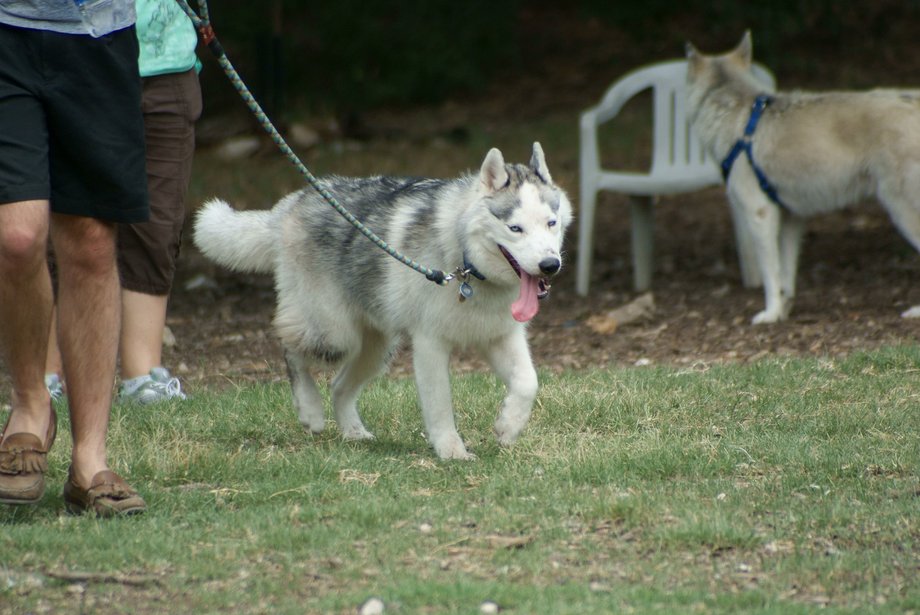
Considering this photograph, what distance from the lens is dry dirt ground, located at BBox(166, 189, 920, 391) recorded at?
6.84 metres

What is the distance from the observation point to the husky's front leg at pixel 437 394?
4578 millimetres

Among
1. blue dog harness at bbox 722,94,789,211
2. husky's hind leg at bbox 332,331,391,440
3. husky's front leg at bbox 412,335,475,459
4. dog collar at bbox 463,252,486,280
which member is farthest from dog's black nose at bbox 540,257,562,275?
blue dog harness at bbox 722,94,789,211

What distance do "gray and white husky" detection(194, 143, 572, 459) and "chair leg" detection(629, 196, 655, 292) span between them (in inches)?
163

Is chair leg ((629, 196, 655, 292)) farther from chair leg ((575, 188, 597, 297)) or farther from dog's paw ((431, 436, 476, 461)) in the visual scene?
Result: dog's paw ((431, 436, 476, 461))

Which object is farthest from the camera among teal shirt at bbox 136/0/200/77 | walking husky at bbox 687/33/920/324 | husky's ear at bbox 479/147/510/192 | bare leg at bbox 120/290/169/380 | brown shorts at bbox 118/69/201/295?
walking husky at bbox 687/33/920/324

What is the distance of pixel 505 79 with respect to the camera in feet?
59.1

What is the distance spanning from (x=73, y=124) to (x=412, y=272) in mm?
1460

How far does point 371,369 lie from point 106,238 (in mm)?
1549

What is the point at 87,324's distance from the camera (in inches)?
149

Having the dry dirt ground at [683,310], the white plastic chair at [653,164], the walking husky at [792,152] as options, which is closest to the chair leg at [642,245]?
the white plastic chair at [653,164]

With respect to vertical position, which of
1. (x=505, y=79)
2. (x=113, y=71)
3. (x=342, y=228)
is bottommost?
(x=505, y=79)

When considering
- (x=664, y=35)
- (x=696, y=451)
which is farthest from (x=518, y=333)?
(x=664, y=35)

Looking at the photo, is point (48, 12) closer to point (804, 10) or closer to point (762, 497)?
point (762, 497)

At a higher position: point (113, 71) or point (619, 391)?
point (113, 71)
